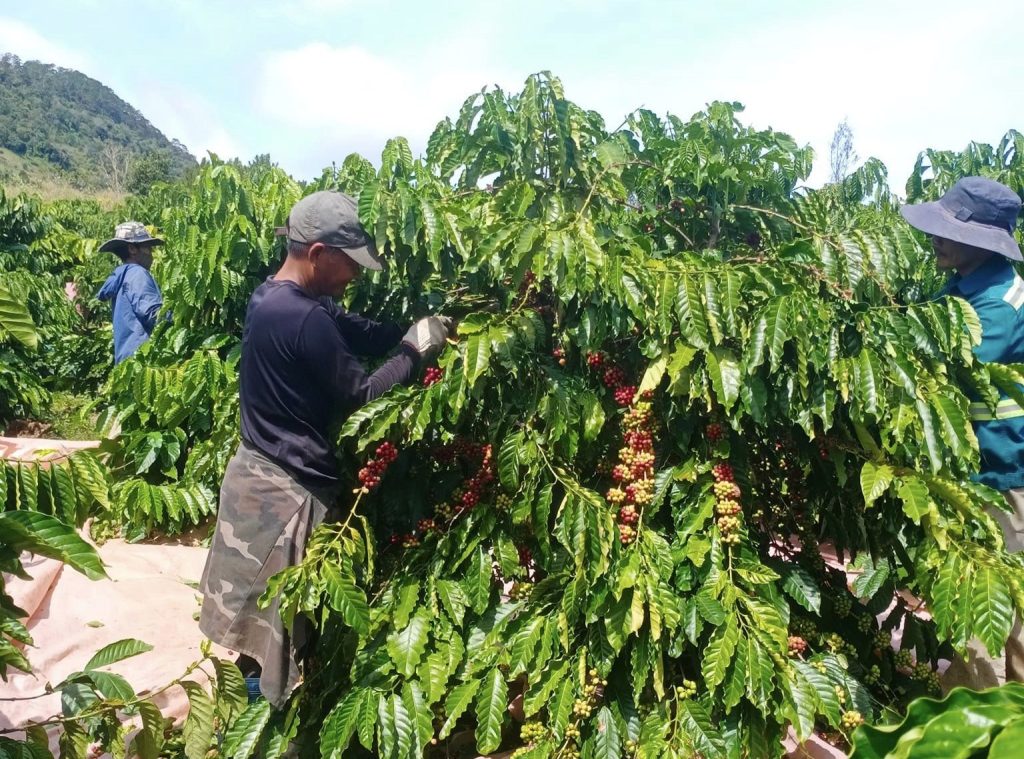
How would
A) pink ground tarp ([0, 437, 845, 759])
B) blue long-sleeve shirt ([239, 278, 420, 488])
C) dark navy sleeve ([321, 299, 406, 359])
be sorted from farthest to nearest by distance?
pink ground tarp ([0, 437, 845, 759]), dark navy sleeve ([321, 299, 406, 359]), blue long-sleeve shirt ([239, 278, 420, 488])

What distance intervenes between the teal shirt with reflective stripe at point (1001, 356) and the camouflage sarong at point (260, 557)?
2.08 m

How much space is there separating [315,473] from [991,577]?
1781 mm

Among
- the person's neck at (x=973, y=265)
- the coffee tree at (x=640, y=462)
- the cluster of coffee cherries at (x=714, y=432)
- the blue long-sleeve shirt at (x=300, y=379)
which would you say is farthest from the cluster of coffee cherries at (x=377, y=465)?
the person's neck at (x=973, y=265)

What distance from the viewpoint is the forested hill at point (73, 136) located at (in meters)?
43.1

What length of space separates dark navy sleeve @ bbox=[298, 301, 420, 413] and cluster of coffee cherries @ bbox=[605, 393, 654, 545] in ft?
2.15

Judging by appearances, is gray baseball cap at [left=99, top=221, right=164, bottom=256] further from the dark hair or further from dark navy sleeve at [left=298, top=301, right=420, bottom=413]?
dark navy sleeve at [left=298, top=301, right=420, bottom=413]

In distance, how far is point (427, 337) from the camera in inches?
92.7

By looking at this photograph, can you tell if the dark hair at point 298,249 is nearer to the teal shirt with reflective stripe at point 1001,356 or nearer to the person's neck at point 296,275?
the person's neck at point 296,275

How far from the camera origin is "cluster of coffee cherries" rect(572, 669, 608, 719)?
2043 mm

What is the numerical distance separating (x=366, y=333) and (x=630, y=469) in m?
0.98

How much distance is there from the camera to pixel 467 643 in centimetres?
226

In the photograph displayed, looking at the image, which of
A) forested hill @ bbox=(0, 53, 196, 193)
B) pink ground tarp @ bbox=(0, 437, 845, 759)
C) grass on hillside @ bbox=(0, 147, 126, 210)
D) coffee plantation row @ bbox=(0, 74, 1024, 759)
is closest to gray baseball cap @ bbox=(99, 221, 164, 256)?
pink ground tarp @ bbox=(0, 437, 845, 759)

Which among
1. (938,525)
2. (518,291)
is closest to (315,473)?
(518,291)

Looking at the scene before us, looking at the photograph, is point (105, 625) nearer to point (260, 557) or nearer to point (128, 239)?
point (260, 557)
